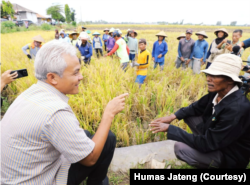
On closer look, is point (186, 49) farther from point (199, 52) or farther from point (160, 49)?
point (160, 49)

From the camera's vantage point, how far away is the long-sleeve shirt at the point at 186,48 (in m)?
4.70

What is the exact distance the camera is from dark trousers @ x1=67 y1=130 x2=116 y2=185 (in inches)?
46.1

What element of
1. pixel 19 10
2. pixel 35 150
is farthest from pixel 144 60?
pixel 19 10

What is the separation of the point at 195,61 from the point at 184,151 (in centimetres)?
398

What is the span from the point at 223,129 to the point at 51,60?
4.86ft

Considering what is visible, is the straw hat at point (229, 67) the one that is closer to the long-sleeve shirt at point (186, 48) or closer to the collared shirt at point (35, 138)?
the collared shirt at point (35, 138)

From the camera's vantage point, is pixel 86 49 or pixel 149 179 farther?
pixel 86 49

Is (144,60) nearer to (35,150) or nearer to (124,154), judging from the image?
(124,154)

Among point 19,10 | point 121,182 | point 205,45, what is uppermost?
point 19,10

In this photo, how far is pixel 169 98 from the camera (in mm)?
2625

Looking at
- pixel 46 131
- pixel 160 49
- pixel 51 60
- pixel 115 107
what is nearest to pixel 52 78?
pixel 51 60

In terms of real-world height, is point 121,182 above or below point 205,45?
below
